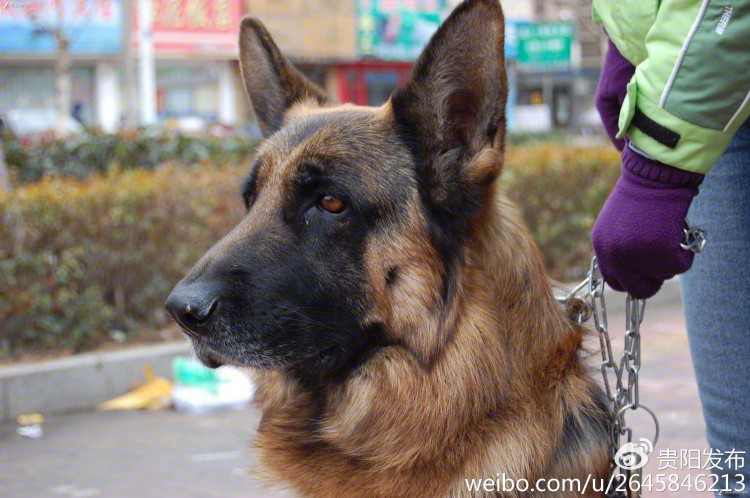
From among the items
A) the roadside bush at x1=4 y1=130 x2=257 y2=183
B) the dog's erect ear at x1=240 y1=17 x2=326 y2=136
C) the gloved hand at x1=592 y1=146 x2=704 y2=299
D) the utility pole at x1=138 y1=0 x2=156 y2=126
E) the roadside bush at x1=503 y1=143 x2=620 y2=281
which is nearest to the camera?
the gloved hand at x1=592 y1=146 x2=704 y2=299

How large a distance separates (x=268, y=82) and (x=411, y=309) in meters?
1.05

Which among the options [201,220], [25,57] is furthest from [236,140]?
[25,57]

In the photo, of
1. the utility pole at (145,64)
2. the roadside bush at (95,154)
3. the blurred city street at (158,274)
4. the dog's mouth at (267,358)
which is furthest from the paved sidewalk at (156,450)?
the utility pole at (145,64)

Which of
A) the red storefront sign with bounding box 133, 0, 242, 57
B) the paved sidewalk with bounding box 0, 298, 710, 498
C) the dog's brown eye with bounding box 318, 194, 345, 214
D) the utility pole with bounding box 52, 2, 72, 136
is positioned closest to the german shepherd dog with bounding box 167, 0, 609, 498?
A: the dog's brown eye with bounding box 318, 194, 345, 214

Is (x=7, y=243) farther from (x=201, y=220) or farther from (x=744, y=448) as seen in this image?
(x=744, y=448)

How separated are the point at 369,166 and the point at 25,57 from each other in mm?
26668

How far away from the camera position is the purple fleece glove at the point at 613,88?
2467 millimetres

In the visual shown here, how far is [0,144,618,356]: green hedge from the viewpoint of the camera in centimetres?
586

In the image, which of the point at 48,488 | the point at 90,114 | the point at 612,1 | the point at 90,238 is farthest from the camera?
the point at 90,114

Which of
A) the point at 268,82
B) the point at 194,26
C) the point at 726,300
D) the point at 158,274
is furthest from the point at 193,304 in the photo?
the point at 194,26

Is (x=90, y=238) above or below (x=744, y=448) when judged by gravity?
below

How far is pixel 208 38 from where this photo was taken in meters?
29.1

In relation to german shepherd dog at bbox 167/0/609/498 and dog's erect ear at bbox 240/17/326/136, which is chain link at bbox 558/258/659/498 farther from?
dog's erect ear at bbox 240/17/326/136

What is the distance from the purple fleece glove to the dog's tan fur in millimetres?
358
